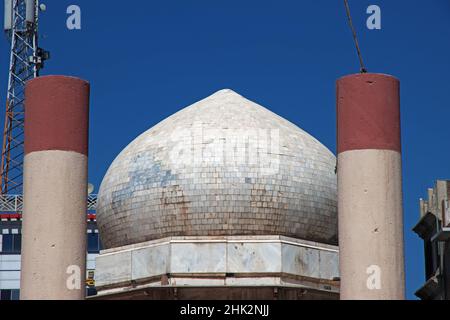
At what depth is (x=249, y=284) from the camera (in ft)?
117

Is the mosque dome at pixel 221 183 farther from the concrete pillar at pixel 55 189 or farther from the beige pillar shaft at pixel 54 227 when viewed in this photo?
Answer: the beige pillar shaft at pixel 54 227

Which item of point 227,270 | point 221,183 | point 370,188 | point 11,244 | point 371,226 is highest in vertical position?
point 11,244

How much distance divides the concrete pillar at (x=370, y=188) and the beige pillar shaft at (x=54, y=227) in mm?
5347

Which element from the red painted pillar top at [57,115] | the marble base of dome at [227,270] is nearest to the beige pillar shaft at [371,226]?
the marble base of dome at [227,270]

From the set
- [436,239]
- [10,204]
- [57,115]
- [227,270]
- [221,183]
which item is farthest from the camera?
[10,204]

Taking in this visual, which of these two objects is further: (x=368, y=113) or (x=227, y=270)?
(x=227, y=270)

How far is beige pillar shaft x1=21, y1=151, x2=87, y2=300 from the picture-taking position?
30.7 meters

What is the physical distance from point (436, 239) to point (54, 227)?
1527cm

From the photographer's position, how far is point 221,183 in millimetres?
36469

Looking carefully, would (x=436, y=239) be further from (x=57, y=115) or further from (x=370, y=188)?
(x=57, y=115)

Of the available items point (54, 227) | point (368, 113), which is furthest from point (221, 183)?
point (54, 227)

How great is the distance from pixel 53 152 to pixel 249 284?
660 centimetres
